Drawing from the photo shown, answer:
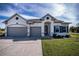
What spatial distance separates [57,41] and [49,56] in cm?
44

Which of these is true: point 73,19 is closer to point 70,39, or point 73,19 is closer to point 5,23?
point 70,39

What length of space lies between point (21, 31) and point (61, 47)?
1.12 metres

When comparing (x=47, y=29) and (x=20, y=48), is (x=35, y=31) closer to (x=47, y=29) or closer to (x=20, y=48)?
(x=47, y=29)

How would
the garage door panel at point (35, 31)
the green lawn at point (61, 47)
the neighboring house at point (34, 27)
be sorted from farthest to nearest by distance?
1. the garage door panel at point (35, 31)
2. the neighboring house at point (34, 27)
3. the green lawn at point (61, 47)

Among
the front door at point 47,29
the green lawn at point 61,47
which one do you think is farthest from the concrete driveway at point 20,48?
the front door at point 47,29

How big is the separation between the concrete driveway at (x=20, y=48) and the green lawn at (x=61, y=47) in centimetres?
18

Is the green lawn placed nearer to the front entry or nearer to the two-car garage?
the front entry

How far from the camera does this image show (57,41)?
22.8 feet

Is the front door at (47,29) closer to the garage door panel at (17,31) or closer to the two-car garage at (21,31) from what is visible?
the two-car garage at (21,31)

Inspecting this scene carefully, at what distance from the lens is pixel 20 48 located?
22.7 feet

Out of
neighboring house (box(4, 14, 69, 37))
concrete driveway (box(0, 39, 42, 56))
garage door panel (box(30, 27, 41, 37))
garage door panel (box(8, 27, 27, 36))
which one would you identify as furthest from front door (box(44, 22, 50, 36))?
garage door panel (box(8, 27, 27, 36))

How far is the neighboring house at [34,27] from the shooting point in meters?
6.95

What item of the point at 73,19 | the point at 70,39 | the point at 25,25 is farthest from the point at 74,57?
the point at 25,25

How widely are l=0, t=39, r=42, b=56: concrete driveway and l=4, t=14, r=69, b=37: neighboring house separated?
0.21m
